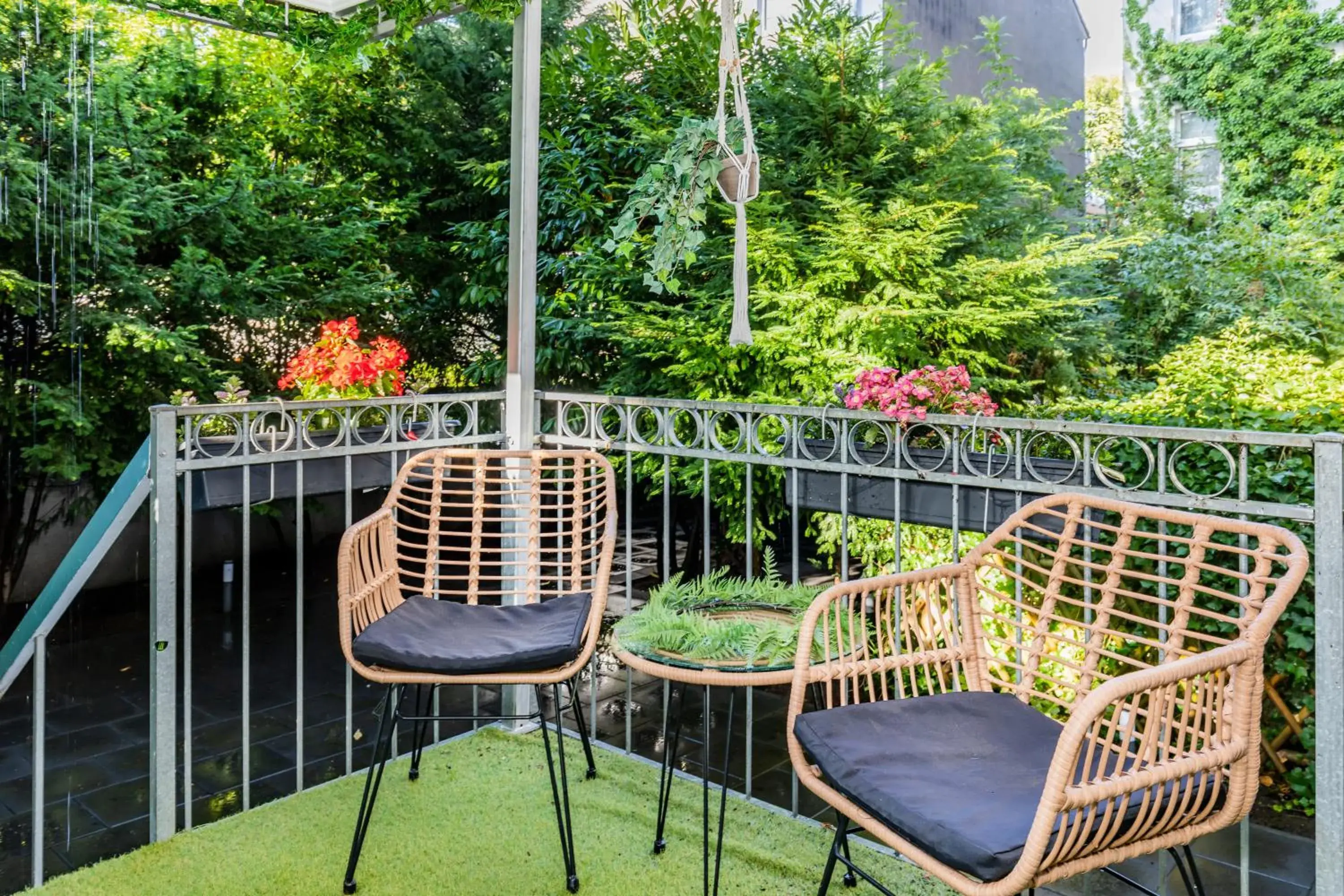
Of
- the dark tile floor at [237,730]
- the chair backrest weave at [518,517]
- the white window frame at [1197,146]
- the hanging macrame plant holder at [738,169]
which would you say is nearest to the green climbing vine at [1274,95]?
the white window frame at [1197,146]

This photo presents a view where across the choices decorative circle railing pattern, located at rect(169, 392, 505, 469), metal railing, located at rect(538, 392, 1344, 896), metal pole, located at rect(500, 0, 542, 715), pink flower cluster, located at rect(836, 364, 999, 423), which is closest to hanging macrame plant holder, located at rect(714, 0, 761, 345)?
metal railing, located at rect(538, 392, 1344, 896)

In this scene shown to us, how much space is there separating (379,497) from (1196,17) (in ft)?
24.8

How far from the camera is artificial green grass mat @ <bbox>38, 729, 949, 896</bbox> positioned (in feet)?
5.90

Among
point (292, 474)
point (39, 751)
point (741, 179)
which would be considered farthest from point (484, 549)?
point (741, 179)

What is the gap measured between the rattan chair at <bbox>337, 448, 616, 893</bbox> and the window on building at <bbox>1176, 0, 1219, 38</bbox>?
6956mm

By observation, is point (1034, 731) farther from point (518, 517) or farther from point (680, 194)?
point (518, 517)

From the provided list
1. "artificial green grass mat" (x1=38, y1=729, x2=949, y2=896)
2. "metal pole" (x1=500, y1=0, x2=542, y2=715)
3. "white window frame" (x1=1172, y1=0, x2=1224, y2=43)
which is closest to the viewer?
"artificial green grass mat" (x1=38, y1=729, x2=949, y2=896)

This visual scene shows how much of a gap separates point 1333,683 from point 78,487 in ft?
9.80

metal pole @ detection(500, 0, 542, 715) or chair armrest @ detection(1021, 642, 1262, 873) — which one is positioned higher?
metal pole @ detection(500, 0, 542, 715)

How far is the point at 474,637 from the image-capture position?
186 centimetres

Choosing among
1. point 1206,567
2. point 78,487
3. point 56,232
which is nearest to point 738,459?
point 1206,567

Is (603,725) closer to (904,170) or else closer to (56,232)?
(56,232)

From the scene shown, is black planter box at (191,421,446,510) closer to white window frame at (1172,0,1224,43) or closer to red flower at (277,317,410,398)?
red flower at (277,317,410,398)

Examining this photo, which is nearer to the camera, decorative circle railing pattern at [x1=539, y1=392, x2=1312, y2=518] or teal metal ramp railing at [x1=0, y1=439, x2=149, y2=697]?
decorative circle railing pattern at [x1=539, y1=392, x2=1312, y2=518]
